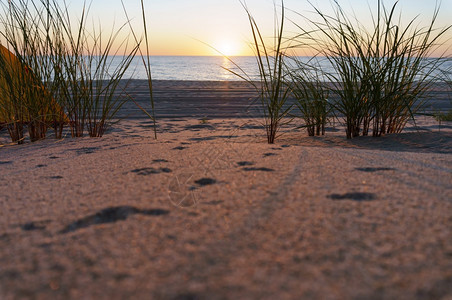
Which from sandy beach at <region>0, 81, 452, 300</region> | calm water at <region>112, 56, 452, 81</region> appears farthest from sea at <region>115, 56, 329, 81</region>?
sandy beach at <region>0, 81, 452, 300</region>

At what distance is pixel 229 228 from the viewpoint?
2.46 feet

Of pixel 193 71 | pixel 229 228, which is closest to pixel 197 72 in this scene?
pixel 193 71

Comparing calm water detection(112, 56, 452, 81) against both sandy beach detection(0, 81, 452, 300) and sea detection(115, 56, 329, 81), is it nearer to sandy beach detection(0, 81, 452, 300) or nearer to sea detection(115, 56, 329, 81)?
sea detection(115, 56, 329, 81)

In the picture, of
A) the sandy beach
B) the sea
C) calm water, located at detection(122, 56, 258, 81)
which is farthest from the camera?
calm water, located at detection(122, 56, 258, 81)

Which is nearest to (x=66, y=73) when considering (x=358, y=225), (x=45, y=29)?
(x=45, y=29)

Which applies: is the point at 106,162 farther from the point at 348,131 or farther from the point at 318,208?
the point at 348,131

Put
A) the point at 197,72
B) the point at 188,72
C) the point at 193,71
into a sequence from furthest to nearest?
the point at 193,71, the point at 188,72, the point at 197,72

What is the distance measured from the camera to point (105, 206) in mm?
876

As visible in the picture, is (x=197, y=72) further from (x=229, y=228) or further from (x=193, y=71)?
(x=229, y=228)

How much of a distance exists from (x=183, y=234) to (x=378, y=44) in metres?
1.93

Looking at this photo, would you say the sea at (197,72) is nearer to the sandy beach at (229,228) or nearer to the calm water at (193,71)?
the calm water at (193,71)

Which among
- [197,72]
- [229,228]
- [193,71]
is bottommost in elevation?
[229,228]

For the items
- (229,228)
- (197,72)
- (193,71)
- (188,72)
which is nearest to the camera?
(229,228)

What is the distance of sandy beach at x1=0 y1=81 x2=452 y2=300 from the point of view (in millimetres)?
568
